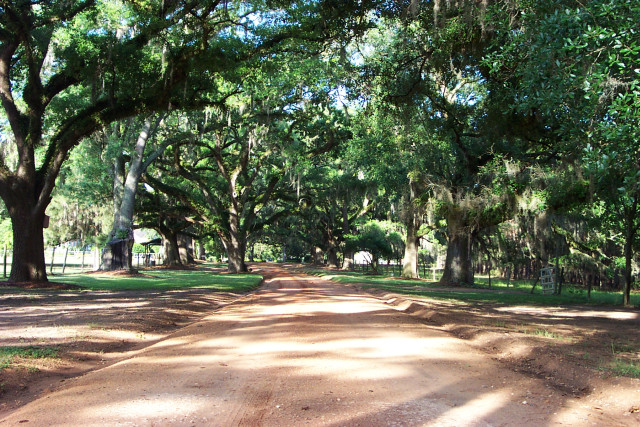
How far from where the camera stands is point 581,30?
22.1ft

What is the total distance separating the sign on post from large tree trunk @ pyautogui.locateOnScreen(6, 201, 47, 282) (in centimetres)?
2090

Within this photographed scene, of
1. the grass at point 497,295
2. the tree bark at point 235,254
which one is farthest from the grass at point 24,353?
the tree bark at point 235,254

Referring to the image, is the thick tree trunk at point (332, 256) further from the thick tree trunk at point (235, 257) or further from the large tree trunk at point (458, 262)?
the large tree trunk at point (458, 262)

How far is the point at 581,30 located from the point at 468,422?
17.8ft

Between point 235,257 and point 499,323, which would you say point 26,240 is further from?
point 235,257

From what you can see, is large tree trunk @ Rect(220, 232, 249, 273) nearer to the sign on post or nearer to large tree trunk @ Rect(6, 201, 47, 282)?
large tree trunk @ Rect(6, 201, 47, 282)

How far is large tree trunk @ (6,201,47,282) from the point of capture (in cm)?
1641

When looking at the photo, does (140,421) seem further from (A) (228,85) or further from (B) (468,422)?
(A) (228,85)

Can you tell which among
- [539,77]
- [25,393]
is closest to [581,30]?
[539,77]

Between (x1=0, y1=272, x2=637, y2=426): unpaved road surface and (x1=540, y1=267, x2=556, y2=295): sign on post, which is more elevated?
(x1=0, y1=272, x2=637, y2=426): unpaved road surface

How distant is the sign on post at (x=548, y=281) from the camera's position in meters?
23.2

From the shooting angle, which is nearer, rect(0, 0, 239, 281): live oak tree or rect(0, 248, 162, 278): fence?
rect(0, 0, 239, 281): live oak tree

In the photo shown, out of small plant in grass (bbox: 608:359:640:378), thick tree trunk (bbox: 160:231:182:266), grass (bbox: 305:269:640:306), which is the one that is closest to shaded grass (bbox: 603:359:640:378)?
small plant in grass (bbox: 608:359:640:378)

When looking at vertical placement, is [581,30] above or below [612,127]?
above
